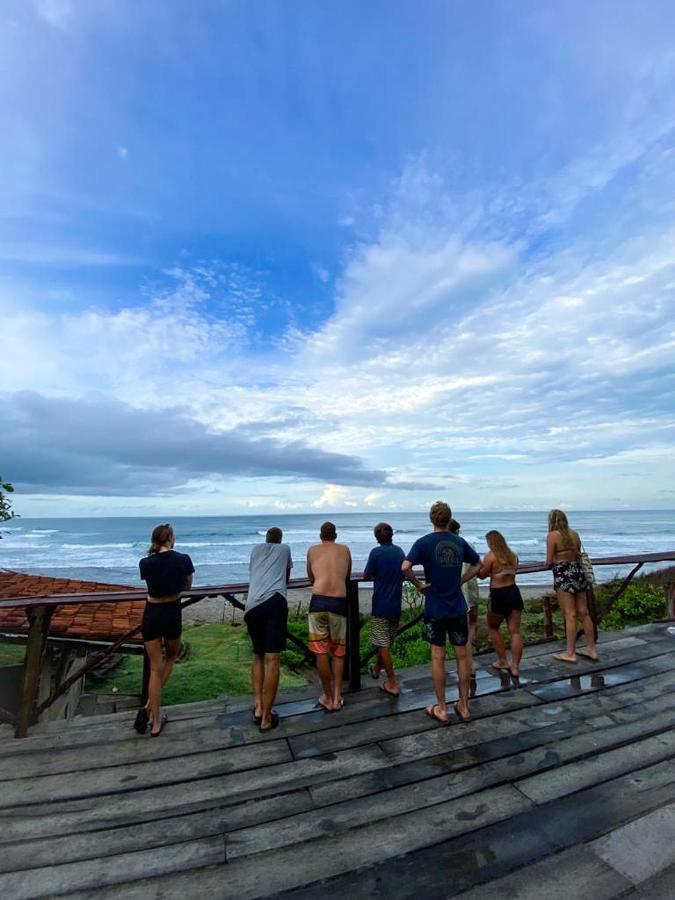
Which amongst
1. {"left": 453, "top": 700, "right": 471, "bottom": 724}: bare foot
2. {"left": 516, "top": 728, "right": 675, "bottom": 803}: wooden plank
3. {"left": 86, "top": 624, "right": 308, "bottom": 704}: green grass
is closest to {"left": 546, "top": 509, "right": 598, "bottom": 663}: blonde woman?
{"left": 516, "top": 728, "right": 675, "bottom": 803}: wooden plank

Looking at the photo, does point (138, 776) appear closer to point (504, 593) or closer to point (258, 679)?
point (258, 679)

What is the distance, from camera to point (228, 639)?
53.2ft

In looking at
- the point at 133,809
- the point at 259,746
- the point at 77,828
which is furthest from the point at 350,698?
the point at 77,828

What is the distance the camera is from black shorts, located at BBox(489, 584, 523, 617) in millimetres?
5250

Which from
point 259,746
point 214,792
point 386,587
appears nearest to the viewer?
point 214,792

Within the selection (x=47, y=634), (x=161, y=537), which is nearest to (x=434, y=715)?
(x=161, y=537)

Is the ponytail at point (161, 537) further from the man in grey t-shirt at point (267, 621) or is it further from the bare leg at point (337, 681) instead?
the bare leg at point (337, 681)

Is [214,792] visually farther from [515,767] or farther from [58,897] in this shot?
[515,767]

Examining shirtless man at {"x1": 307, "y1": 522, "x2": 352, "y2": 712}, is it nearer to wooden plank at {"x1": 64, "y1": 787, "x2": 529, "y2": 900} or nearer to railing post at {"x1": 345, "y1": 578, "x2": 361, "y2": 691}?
railing post at {"x1": 345, "y1": 578, "x2": 361, "y2": 691}

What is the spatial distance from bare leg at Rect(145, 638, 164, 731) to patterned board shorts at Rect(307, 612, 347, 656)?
4.65 feet

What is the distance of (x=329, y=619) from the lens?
14.8 ft

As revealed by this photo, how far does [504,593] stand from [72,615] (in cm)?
724

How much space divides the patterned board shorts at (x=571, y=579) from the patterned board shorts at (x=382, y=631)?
2.21 meters

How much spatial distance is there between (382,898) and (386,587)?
2.57m
